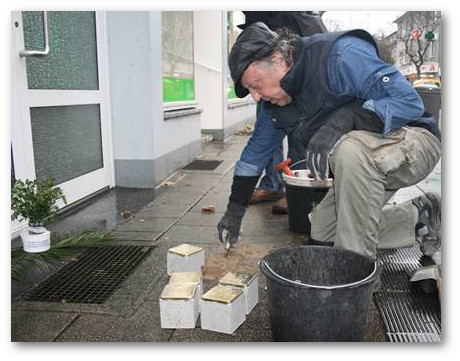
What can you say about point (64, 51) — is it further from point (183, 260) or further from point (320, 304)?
point (320, 304)

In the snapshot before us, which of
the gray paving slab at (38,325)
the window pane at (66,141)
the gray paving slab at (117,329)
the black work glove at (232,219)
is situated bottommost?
the gray paving slab at (117,329)

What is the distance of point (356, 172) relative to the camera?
216 centimetres

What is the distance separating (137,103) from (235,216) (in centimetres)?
243

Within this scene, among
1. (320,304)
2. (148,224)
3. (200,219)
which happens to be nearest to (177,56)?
(200,219)

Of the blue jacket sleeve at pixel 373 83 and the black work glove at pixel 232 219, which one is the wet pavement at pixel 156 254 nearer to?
the black work glove at pixel 232 219

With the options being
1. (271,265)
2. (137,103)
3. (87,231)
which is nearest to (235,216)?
(271,265)

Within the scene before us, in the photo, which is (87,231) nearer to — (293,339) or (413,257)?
(293,339)

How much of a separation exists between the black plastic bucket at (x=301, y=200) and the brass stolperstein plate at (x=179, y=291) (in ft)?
4.22

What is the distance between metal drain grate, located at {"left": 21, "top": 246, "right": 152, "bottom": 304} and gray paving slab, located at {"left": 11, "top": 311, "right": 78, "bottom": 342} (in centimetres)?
16

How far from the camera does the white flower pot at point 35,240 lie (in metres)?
2.78

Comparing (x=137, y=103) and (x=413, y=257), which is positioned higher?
(x=137, y=103)

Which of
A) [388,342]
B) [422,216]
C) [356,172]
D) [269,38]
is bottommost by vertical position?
[388,342]

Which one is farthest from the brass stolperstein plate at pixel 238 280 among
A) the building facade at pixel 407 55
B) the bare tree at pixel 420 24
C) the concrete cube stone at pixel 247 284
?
the building facade at pixel 407 55

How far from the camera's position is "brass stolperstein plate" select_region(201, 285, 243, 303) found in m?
2.05
